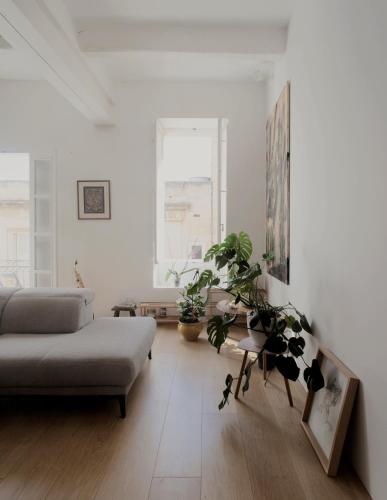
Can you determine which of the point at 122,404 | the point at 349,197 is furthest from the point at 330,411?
the point at 122,404

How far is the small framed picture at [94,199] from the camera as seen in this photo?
4.50 m

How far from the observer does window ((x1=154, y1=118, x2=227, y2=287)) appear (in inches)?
183

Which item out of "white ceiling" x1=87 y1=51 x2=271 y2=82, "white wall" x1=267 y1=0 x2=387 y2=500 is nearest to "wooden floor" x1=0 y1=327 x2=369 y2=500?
"white wall" x1=267 y1=0 x2=387 y2=500

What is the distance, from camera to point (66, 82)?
3.20 meters

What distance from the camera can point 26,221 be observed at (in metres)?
4.99

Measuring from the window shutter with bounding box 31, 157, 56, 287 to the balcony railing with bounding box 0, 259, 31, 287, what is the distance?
423 millimetres

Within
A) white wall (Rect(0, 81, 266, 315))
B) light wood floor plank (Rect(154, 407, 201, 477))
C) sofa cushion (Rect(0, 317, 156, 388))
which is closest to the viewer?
light wood floor plank (Rect(154, 407, 201, 477))

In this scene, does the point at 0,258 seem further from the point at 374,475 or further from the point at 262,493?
the point at 374,475

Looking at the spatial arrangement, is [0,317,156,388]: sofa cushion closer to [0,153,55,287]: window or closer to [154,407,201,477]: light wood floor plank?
[154,407,201,477]: light wood floor plank

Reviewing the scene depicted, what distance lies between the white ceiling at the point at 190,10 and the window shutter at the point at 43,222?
204cm

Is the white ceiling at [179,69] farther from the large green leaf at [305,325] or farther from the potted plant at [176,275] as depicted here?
the large green leaf at [305,325]

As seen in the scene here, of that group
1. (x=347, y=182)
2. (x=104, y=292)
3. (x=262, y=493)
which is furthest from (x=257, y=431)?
(x=104, y=292)

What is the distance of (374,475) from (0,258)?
497cm

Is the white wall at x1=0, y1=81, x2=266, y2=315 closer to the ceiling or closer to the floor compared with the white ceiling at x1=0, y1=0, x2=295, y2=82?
closer to the floor
